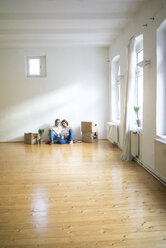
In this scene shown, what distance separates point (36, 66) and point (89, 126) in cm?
300

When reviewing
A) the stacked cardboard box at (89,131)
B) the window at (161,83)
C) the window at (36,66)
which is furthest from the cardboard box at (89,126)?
the window at (161,83)

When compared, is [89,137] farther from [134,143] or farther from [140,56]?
[140,56]

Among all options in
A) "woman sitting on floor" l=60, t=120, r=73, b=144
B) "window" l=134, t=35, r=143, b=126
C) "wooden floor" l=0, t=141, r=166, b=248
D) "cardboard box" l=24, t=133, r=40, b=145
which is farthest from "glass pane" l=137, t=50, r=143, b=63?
"cardboard box" l=24, t=133, r=40, b=145

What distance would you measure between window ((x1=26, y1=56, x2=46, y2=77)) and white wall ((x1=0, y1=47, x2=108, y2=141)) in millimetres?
178

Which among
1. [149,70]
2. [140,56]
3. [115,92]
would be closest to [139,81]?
[140,56]

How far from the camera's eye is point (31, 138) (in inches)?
311

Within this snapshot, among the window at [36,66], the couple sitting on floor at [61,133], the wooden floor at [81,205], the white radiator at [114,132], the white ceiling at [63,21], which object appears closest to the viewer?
the wooden floor at [81,205]

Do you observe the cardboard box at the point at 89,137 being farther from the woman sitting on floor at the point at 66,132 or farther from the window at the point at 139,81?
the window at the point at 139,81

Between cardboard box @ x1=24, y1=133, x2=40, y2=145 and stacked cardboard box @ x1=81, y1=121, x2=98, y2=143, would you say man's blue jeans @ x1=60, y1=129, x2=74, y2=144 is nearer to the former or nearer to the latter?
stacked cardboard box @ x1=81, y1=121, x2=98, y2=143

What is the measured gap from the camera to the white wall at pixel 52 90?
325 inches

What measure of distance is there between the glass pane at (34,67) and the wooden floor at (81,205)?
4.28 meters

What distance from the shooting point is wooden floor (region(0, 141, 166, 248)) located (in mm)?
2209

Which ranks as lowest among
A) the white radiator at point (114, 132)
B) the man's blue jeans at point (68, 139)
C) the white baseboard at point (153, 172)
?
the white baseboard at point (153, 172)

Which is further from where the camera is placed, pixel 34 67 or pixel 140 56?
pixel 34 67
